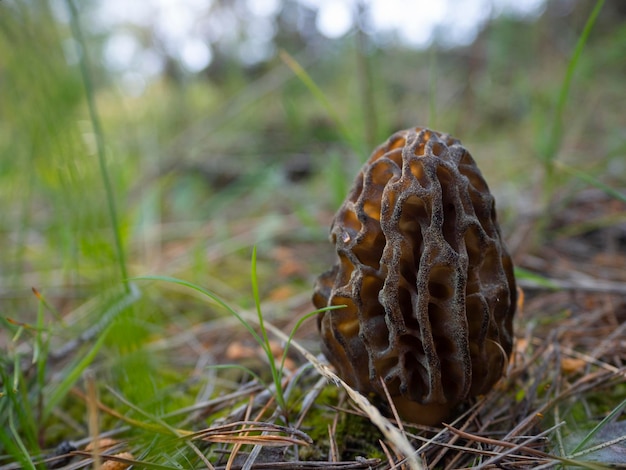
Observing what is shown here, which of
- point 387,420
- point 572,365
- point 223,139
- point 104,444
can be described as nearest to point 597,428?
point 387,420

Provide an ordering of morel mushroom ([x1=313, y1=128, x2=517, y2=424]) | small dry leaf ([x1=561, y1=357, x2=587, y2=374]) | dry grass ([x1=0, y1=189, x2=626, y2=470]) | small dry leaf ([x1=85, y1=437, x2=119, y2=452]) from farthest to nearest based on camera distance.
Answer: small dry leaf ([x1=561, y1=357, x2=587, y2=374]) → small dry leaf ([x1=85, y1=437, x2=119, y2=452]) → morel mushroom ([x1=313, y1=128, x2=517, y2=424]) → dry grass ([x1=0, y1=189, x2=626, y2=470])

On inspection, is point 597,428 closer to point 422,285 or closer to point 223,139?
point 422,285

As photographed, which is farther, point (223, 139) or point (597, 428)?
point (223, 139)

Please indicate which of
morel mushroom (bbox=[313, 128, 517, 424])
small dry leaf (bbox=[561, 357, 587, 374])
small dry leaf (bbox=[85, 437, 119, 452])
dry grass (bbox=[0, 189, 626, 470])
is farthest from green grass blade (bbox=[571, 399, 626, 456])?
small dry leaf (bbox=[85, 437, 119, 452])

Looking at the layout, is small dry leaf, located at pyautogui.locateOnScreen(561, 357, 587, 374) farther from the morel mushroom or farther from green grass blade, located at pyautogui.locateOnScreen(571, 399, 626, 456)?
green grass blade, located at pyautogui.locateOnScreen(571, 399, 626, 456)

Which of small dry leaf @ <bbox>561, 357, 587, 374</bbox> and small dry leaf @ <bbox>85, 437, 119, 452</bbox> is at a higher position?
small dry leaf @ <bbox>85, 437, 119, 452</bbox>

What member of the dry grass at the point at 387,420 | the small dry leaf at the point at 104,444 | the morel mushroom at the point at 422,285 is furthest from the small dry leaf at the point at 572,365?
the small dry leaf at the point at 104,444
